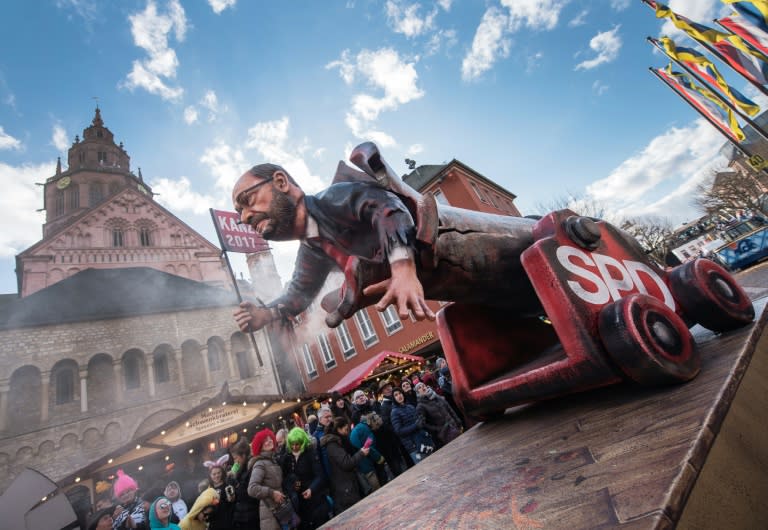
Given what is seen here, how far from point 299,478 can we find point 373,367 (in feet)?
26.3

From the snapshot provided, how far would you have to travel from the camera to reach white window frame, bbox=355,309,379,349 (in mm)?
19422

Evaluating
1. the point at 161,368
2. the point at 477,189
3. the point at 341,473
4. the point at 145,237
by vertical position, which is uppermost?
the point at 145,237

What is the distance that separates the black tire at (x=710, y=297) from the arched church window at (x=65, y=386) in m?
21.7

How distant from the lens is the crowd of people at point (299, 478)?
4.38 m

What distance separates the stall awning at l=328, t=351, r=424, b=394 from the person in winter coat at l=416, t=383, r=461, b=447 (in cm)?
686

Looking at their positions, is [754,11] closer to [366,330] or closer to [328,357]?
[366,330]

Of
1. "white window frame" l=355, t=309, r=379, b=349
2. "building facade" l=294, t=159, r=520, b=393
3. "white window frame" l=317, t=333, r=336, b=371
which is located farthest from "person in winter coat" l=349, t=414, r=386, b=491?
"white window frame" l=317, t=333, r=336, b=371

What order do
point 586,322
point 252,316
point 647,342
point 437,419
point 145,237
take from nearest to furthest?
point 647,342
point 586,322
point 252,316
point 437,419
point 145,237

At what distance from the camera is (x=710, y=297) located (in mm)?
1729

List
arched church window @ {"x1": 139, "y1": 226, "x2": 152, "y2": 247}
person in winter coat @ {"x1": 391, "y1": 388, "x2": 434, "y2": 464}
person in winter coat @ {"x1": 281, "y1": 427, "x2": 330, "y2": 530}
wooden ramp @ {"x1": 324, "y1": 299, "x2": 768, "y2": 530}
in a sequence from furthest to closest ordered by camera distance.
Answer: arched church window @ {"x1": 139, "y1": 226, "x2": 152, "y2": 247}
person in winter coat @ {"x1": 391, "y1": 388, "x2": 434, "y2": 464}
person in winter coat @ {"x1": 281, "y1": 427, "x2": 330, "y2": 530}
wooden ramp @ {"x1": 324, "y1": 299, "x2": 768, "y2": 530}

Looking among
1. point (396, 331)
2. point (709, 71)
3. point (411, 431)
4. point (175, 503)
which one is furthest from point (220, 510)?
point (396, 331)

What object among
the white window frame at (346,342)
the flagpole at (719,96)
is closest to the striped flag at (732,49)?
the flagpole at (719,96)

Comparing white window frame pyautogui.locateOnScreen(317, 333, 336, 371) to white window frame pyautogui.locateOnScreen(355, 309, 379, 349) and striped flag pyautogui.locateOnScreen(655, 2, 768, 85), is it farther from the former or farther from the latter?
striped flag pyautogui.locateOnScreen(655, 2, 768, 85)

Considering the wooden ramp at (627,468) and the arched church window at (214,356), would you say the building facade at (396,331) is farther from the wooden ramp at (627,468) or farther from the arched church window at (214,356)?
the wooden ramp at (627,468)
